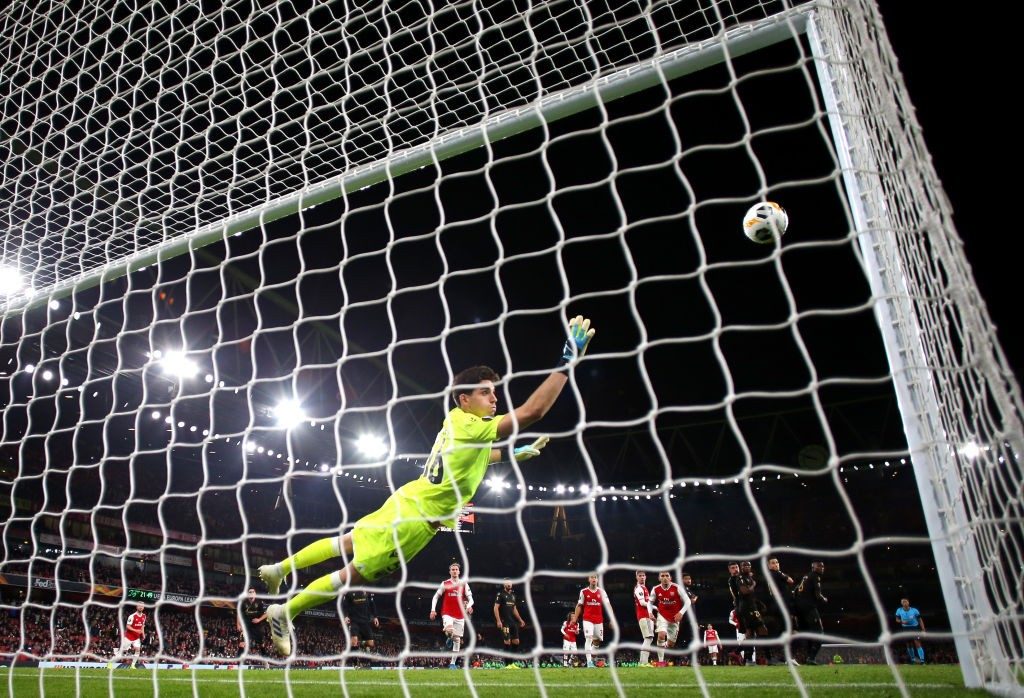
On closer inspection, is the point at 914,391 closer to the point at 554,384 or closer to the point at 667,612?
the point at 554,384

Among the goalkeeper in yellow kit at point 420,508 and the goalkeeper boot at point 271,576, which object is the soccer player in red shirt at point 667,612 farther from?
the goalkeeper boot at point 271,576

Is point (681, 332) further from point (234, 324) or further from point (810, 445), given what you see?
point (234, 324)

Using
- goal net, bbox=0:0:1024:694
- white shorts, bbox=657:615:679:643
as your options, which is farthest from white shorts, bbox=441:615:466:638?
white shorts, bbox=657:615:679:643

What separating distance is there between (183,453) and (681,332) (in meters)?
15.9

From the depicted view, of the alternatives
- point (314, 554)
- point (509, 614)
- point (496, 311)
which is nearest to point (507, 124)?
point (314, 554)

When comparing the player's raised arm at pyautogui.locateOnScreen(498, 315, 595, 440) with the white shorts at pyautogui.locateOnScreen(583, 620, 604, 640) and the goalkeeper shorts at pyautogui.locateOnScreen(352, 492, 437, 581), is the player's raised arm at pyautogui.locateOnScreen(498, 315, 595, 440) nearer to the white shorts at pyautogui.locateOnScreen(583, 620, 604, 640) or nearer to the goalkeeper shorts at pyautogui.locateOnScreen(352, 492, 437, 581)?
the goalkeeper shorts at pyautogui.locateOnScreen(352, 492, 437, 581)

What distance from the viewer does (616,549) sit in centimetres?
2470

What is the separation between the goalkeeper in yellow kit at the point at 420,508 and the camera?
2.99m

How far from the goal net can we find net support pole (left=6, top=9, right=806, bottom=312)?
0.07 feet

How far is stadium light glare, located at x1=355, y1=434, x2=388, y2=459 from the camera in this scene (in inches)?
800

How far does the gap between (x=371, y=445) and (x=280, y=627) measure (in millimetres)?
17052

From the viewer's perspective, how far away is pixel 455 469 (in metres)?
3.32

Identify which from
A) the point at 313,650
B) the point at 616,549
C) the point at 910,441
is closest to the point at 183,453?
the point at 313,650

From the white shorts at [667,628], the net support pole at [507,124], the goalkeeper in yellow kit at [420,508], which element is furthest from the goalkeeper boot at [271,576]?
the white shorts at [667,628]
